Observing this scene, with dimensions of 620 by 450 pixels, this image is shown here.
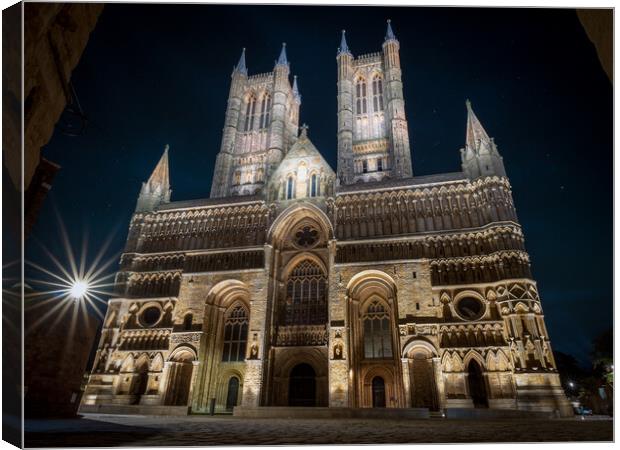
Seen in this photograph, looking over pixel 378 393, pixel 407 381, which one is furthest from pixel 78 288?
pixel 407 381

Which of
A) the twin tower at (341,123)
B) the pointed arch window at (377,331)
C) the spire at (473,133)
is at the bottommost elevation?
the pointed arch window at (377,331)

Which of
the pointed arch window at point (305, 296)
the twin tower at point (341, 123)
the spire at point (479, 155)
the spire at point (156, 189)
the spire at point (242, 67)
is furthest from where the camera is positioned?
the spire at point (242, 67)

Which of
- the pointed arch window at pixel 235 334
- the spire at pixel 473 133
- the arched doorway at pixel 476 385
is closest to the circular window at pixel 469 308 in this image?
the arched doorway at pixel 476 385

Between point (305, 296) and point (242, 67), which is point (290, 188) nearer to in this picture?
point (305, 296)

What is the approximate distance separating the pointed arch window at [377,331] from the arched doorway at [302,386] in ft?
11.1

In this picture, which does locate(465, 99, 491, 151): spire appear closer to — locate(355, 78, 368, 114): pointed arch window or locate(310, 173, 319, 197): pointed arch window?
locate(310, 173, 319, 197): pointed arch window

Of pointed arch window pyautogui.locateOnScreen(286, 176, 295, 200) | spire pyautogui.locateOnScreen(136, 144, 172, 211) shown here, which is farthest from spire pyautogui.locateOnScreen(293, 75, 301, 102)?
pointed arch window pyautogui.locateOnScreen(286, 176, 295, 200)

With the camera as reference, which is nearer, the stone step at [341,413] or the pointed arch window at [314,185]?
the stone step at [341,413]

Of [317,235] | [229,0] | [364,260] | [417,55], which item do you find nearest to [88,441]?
[229,0]

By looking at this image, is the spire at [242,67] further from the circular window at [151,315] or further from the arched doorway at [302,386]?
the arched doorway at [302,386]

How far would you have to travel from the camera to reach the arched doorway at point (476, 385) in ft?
60.0

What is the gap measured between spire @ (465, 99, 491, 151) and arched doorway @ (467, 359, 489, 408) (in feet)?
42.8

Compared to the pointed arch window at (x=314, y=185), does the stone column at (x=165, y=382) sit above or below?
below

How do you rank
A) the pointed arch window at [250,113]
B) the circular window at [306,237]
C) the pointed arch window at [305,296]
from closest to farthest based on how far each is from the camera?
1. the pointed arch window at [305,296]
2. the circular window at [306,237]
3. the pointed arch window at [250,113]
